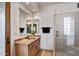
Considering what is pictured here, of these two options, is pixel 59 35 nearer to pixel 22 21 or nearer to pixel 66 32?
pixel 66 32

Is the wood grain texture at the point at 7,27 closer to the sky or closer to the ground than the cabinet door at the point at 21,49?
closer to the sky

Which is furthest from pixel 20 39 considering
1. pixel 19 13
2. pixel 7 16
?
pixel 7 16

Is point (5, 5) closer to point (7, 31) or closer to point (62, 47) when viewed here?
point (7, 31)

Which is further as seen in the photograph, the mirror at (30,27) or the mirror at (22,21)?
the mirror at (30,27)

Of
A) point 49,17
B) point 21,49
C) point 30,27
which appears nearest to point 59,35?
point 49,17

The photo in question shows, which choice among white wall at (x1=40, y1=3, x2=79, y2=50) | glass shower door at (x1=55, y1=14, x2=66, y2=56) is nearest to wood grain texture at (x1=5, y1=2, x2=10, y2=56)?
white wall at (x1=40, y1=3, x2=79, y2=50)

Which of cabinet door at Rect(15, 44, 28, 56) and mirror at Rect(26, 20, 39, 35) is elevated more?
mirror at Rect(26, 20, 39, 35)

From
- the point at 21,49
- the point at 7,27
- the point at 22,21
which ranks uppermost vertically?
the point at 22,21

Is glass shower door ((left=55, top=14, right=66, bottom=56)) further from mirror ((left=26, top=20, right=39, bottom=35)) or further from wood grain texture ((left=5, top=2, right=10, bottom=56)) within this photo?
wood grain texture ((left=5, top=2, right=10, bottom=56))

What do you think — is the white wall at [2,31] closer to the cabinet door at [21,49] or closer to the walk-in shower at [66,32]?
the cabinet door at [21,49]

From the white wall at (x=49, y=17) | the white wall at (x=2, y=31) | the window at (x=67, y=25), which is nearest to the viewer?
the white wall at (x=2, y=31)

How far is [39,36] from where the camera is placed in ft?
13.4

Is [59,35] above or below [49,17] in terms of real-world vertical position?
below

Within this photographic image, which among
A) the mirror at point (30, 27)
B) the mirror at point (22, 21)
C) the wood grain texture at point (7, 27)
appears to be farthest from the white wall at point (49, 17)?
the wood grain texture at point (7, 27)
